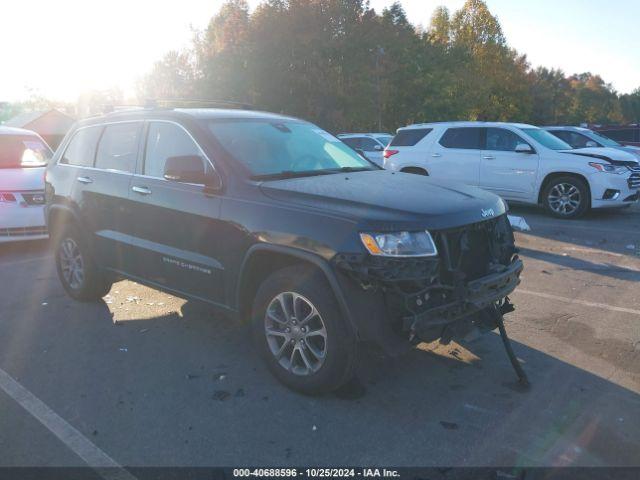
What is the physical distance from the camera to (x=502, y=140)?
11242mm

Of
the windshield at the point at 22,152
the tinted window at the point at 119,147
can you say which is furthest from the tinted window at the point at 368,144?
the tinted window at the point at 119,147

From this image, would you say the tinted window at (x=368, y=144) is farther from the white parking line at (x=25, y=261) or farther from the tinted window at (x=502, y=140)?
the white parking line at (x=25, y=261)

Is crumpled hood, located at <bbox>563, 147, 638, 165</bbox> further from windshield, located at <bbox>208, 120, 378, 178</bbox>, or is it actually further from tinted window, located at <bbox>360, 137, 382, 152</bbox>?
tinted window, located at <bbox>360, 137, 382, 152</bbox>

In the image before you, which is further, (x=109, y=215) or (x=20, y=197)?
(x=20, y=197)

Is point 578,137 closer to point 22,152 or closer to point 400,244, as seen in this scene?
point 22,152

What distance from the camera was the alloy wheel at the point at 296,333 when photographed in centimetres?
367

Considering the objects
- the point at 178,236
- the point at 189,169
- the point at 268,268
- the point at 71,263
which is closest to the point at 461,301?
the point at 268,268

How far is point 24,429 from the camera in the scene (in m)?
3.46

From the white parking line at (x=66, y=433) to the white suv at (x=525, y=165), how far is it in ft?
30.7

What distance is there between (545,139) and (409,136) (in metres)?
2.78

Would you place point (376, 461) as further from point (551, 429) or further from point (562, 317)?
point (562, 317)

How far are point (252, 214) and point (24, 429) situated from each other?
1.91m

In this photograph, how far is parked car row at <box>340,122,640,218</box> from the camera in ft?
34.1

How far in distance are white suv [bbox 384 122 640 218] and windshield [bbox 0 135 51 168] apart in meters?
6.85
